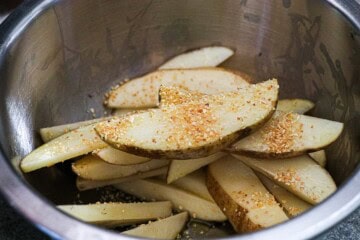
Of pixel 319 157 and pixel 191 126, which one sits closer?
pixel 191 126

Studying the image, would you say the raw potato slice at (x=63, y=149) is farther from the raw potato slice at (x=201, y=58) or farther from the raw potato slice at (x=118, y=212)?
the raw potato slice at (x=201, y=58)

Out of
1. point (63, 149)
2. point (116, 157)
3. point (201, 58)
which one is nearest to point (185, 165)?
point (116, 157)

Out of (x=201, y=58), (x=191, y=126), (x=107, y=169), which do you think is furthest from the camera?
(x=201, y=58)

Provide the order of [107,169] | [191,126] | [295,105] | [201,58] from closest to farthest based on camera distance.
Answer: [191,126] → [107,169] → [295,105] → [201,58]

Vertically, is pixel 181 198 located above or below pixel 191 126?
below

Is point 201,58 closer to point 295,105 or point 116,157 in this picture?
point 295,105

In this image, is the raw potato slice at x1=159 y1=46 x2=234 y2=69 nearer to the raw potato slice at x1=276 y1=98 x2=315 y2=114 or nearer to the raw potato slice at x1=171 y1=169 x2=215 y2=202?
the raw potato slice at x1=276 y1=98 x2=315 y2=114

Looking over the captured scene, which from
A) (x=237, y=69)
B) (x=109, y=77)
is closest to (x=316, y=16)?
(x=237, y=69)

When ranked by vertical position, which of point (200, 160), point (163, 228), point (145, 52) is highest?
point (145, 52)

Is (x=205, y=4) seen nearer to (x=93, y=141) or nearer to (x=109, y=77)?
(x=109, y=77)
